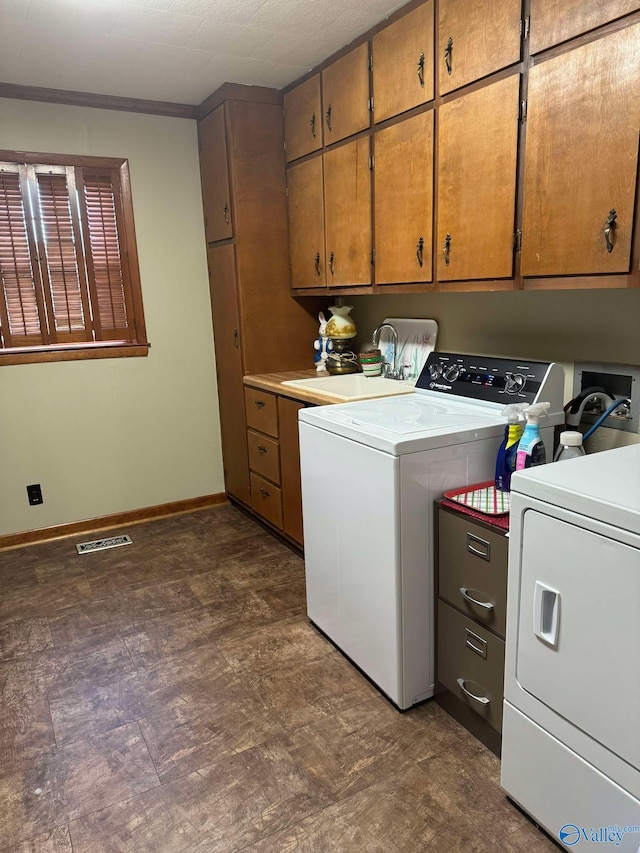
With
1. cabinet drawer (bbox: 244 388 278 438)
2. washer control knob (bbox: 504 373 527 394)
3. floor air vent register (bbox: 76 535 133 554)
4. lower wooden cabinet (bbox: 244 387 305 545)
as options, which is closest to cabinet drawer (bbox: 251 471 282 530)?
lower wooden cabinet (bbox: 244 387 305 545)

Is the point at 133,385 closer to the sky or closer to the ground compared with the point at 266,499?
closer to the sky

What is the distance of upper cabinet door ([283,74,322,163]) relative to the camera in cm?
285

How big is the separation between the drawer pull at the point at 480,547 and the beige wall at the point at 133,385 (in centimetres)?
241

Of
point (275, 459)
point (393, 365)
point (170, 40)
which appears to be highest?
point (170, 40)

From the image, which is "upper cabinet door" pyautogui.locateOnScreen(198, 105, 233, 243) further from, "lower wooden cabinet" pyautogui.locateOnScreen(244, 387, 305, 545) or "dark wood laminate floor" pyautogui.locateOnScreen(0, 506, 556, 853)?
"dark wood laminate floor" pyautogui.locateOnScreen(0, 506, 556, 853)

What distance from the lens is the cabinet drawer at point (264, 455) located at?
3.11 metres

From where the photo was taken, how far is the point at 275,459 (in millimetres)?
3109

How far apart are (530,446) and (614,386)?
46 centimetres

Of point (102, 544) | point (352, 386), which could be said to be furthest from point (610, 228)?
point (102, 544)

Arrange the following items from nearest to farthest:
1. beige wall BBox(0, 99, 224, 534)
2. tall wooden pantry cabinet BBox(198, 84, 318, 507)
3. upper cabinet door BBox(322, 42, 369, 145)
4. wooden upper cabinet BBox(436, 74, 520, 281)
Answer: wooden upper cabinet BBox(436, 74, 520, 281), upper cabinet door BBox(322, 42, 369, 145), tall wooden pantry cabinet BBox(198, 84, 318, 507), beige wall BBox(0, 99, 224, 534)

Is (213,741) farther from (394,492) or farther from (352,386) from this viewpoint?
(352,386)

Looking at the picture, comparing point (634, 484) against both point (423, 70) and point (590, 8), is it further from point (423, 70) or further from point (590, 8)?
point (423, 70)

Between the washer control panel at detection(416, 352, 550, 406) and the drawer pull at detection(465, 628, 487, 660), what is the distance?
79 centimetres

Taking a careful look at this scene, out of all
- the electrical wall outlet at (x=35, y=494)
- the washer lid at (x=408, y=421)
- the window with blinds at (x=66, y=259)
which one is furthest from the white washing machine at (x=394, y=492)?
the electrical wall outlet at (x=35, y=494)
